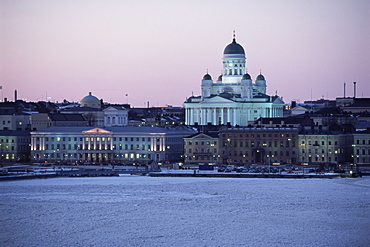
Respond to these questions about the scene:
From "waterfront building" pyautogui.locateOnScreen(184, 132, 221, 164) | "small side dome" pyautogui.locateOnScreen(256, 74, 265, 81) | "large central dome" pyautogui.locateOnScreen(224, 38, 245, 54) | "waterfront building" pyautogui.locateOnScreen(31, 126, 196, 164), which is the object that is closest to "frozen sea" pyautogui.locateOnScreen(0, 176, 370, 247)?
"waterfront building" pyautogui.locateOnScreen(184, 132, 221, 164)

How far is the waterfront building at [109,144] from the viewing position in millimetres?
81750

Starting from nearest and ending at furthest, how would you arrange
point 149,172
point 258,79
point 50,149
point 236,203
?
point 236,203 → point 149,172 → point 50,149 → point 258,79

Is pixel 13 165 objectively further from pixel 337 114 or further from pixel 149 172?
pixel 337 114

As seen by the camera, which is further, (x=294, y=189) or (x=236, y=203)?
(x=294, y=189)

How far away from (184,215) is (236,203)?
5.28 meters

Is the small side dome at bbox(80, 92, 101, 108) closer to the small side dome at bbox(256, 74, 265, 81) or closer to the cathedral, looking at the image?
the cathedral

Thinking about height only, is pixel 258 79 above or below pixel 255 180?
above

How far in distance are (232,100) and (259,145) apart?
2581cm

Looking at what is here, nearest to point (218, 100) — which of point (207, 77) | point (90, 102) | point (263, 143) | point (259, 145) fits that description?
point (207, 77)

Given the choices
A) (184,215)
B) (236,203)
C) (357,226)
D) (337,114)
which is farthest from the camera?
(337,114)

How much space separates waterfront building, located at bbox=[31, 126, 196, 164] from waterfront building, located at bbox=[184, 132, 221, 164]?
220cm

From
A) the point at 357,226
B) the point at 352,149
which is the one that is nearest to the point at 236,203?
the point at 357,226

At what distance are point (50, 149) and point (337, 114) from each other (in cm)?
3201

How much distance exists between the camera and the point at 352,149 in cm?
7725
